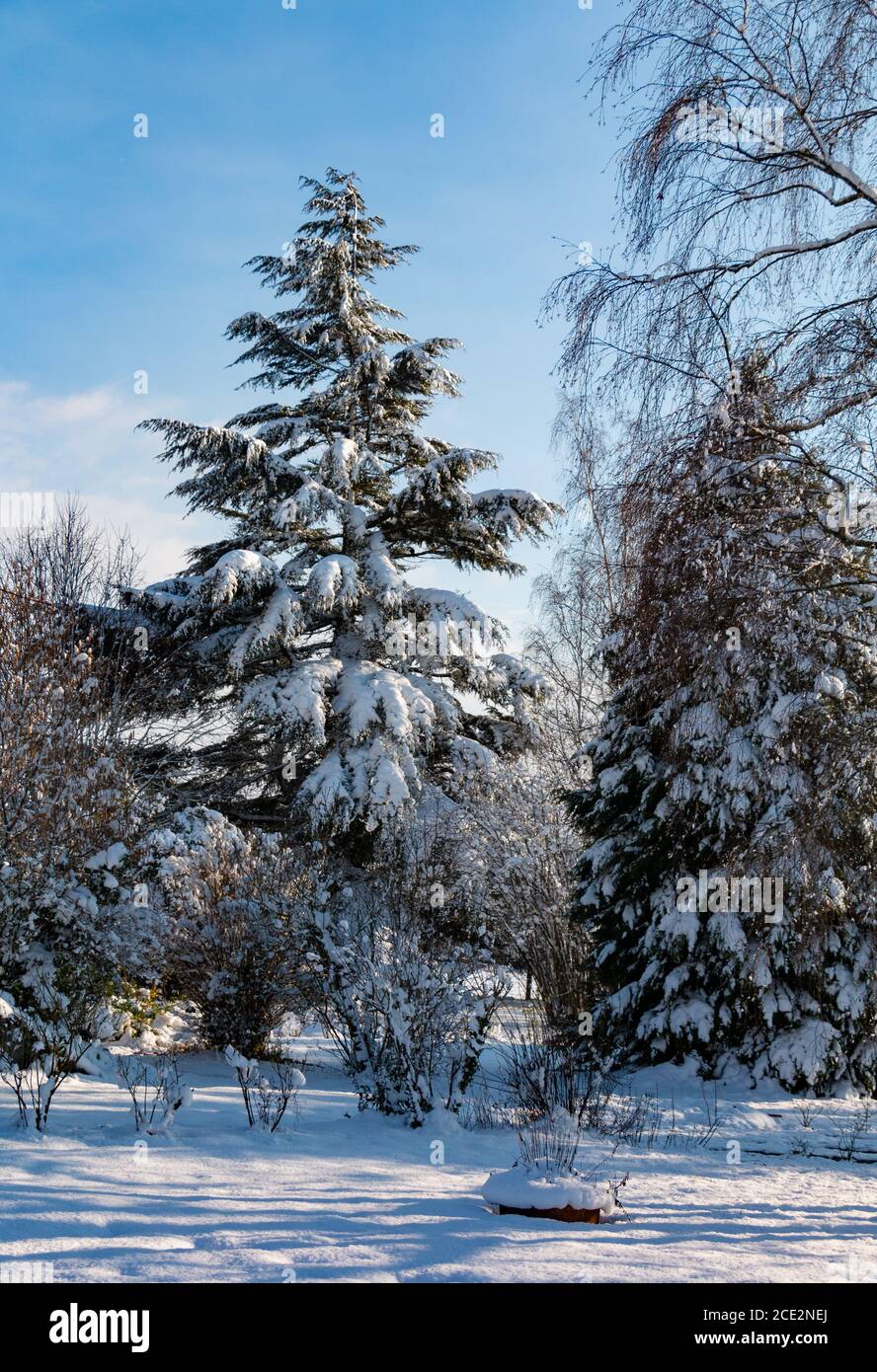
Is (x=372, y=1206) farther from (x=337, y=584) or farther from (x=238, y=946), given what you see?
(x=337, y=584)

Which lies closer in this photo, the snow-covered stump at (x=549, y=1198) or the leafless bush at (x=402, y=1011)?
the snow-covered stump at (x=549, y=1198)

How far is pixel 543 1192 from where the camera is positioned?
180 inches

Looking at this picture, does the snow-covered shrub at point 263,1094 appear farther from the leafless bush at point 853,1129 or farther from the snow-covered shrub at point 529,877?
the leafless bush at point 853,1129

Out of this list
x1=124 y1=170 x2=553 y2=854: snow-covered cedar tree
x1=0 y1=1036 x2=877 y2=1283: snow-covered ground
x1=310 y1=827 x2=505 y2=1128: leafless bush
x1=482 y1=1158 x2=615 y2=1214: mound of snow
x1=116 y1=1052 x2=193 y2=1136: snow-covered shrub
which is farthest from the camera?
x1=124 y1=170 x2=553 y2=854: snow-covered cedar tree

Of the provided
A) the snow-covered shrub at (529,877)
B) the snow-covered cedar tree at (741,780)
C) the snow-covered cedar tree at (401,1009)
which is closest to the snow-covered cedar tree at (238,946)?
the snow-covered cedar tree at (401,1009)

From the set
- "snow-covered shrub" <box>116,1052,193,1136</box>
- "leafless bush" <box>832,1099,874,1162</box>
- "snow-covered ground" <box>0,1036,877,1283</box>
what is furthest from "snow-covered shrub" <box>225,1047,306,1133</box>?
"leafless bush" <box>832,1099,874,1162</box>

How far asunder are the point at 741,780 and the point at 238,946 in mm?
4818

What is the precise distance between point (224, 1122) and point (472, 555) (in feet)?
42.2

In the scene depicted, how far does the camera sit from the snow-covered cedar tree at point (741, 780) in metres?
6.03

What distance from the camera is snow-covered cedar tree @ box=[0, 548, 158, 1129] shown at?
8320 millimetres

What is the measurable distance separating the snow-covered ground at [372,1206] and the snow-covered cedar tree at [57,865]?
91 cm

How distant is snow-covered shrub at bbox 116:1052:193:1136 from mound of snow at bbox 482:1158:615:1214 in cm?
213

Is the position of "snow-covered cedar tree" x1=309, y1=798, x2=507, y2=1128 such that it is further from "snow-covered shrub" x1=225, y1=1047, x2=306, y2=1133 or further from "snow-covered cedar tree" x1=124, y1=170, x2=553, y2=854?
"snow-covered cedar tree" x1=124, y1=170, x2=553, y2=854

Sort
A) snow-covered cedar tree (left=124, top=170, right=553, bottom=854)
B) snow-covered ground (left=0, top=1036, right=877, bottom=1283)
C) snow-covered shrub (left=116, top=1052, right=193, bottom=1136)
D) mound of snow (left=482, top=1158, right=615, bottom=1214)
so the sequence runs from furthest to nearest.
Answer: snow-covered cedar tree (left=124, top=170, right=553, bottom=854)
snow-covered shrub (left=116, top=1052, right=193, bottom=1136)
mound of snow (left=482, top=1158, right=615, bottom=1214)
snow-covered ground (left=0, top=1036, right=877, bottom=1283)
